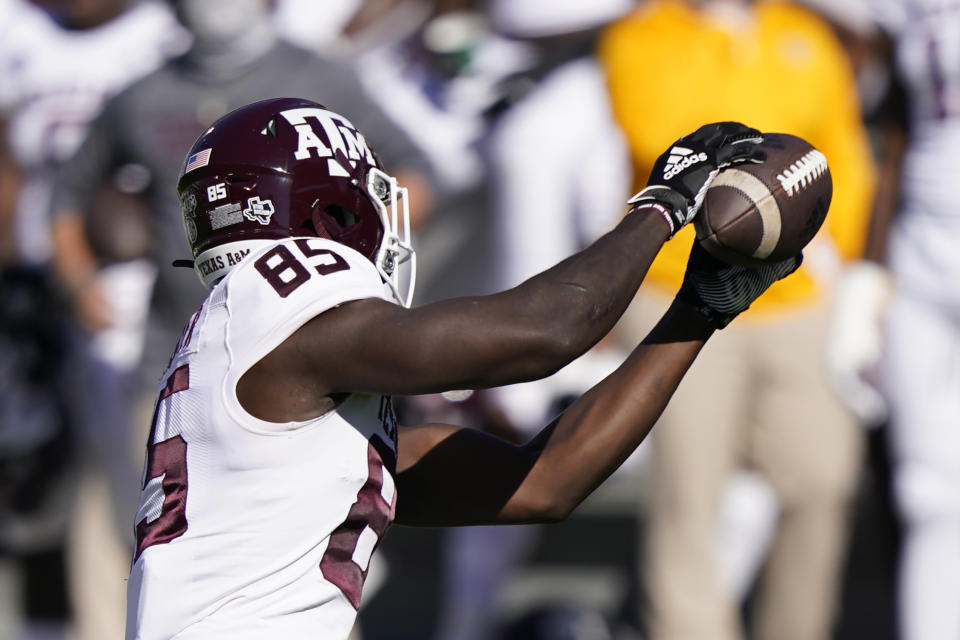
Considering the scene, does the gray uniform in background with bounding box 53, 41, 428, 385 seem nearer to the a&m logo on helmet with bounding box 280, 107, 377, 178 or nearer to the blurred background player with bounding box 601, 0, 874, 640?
the blurred background player with bounding box 601, 0, 874, 640

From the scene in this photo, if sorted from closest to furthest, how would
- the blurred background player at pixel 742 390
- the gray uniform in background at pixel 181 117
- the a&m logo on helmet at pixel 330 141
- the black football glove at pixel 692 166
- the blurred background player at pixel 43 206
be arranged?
the black football glove at pixel 692 166, the a&m logo on helmet at pixel 330 141, the blurred background player at pixel 742 390, the gray uniform in background at pixel 181 117, the blurred background player at pixel 43 206

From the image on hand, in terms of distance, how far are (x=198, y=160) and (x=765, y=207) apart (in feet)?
2.98

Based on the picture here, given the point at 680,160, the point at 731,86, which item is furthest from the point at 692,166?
the point at 731,86

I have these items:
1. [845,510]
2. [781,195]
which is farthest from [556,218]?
[781,195]

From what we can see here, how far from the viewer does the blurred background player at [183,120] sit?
482 centimetres

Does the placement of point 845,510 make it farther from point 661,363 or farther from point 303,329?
point 303,329

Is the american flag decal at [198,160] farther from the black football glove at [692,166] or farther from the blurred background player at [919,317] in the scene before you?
the blurred background player at [919,317]

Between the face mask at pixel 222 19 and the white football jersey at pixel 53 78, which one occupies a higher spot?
the face mask at pixel 222 19

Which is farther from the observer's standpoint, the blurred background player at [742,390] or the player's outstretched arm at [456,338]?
the blurred background player at [742,390]

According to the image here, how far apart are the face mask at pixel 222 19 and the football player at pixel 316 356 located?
2.35m

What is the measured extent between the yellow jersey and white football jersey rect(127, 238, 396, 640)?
222cm

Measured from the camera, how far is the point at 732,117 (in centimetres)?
457

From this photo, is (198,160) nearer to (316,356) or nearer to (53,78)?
(316,356)

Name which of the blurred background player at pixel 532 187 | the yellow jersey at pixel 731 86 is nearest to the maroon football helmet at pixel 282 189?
the yellow jersey at pixel 731 86
